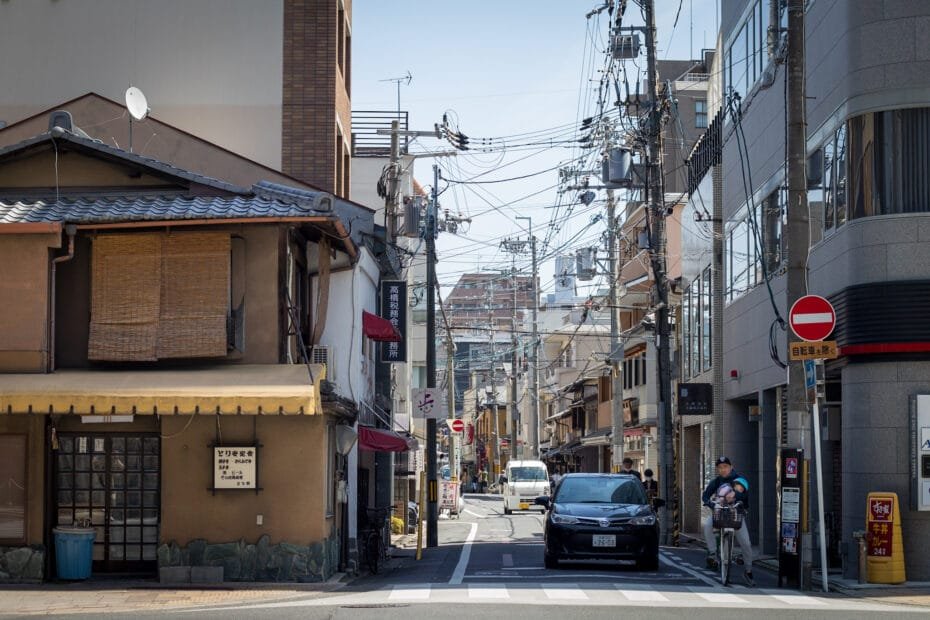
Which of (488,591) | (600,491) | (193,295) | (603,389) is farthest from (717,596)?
(603,389)

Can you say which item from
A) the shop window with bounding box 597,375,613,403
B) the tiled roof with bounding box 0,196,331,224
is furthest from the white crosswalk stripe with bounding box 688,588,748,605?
the shop window with bounding box 597,375,613,403

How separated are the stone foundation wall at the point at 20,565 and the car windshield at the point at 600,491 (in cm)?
885

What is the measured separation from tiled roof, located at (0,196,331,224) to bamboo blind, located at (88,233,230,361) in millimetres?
450

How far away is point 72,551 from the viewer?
63.5 feet

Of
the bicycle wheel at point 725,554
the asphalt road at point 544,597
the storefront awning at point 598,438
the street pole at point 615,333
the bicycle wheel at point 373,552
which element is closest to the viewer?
the asphalt road at point 544,597

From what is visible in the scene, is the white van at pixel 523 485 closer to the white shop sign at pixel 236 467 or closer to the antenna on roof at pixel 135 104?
the antenna on roof at pixel 135 104

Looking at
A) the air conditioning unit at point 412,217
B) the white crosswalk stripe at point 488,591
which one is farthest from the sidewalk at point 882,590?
the air conditioning unit at point 412,217

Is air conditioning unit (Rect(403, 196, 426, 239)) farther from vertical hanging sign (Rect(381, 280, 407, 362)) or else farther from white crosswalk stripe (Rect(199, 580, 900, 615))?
white crosswalk stripe (Rect(199, 580, 900, 615))

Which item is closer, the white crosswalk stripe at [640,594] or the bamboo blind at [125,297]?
the white crosswalk stripe at [640,594]

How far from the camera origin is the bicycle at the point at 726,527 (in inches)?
744

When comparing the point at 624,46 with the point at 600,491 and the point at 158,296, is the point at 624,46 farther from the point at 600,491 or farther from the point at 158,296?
the point at 158,296

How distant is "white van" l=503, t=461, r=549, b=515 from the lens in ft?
191

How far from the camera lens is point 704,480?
37.9m

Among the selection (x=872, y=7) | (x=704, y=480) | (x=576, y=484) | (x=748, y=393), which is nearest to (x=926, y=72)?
(x=872, y=7)
